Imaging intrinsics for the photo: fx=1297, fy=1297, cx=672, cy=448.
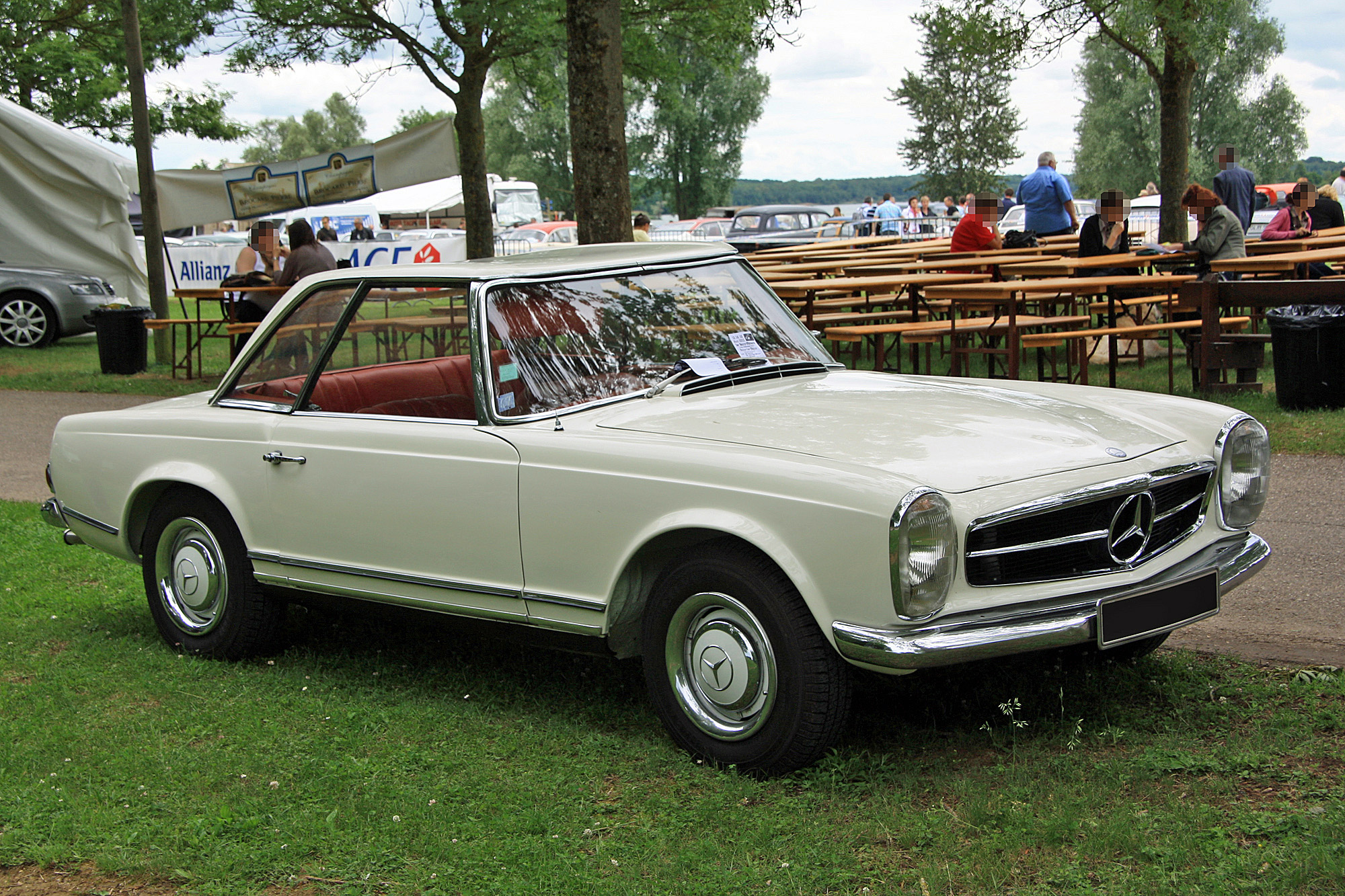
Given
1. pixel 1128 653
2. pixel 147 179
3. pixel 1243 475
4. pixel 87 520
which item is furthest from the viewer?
pixel 147 179

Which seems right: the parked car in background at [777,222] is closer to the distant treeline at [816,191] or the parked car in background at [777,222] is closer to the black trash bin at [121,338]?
the black trash bin at [121,338]

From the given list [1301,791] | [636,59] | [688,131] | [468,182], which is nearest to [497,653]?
[1301,791]

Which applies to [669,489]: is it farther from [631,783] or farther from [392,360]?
[392,360]

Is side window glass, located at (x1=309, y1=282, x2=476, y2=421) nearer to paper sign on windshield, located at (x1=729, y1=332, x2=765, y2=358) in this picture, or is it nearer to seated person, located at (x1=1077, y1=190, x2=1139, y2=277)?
paper sign on windshield, located at (x1=729, y1=332, x2=765, y2=358)

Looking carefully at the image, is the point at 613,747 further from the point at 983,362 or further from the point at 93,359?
the point at 93,359

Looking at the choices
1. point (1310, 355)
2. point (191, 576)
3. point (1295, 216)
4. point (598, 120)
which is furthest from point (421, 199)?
point (191, 576)

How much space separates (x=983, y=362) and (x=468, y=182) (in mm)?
7868

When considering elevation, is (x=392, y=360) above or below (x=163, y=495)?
above

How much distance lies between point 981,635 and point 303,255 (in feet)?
30.6

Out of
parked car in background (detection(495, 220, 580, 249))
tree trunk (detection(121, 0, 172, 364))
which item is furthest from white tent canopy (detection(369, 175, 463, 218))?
tree trunk (detection(121, 0, 172, 364))

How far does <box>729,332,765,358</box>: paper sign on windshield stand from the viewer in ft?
15.3

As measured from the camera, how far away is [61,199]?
20359 mm

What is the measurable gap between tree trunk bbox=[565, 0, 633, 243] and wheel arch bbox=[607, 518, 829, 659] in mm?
5950

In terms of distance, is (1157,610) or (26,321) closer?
(1157,610)
